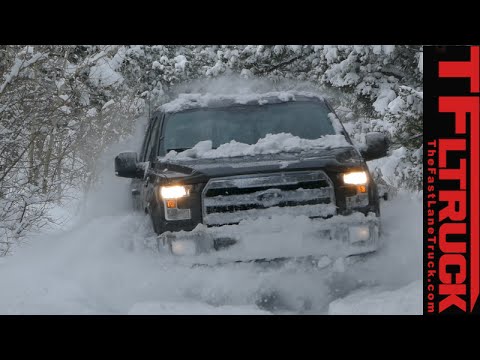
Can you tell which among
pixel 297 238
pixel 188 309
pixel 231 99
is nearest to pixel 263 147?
pixel 231 99

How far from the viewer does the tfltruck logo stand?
439 centimetres

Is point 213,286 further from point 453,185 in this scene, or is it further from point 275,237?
point 453,185

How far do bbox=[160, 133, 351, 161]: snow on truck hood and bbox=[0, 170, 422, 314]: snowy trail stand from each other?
0.69 m

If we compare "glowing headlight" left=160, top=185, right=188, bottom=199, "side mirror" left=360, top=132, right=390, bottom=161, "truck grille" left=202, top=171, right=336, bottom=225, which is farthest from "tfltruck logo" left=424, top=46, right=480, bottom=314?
"glowing headlight" left=160, top=185, right=188, bottom=199

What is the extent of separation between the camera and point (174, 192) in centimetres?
460

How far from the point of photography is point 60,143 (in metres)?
10.0

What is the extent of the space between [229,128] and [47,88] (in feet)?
13.1

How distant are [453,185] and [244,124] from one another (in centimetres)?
182

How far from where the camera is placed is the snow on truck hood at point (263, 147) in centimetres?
505

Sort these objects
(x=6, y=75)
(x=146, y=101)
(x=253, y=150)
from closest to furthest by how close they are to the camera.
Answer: (x=253, y=150), (x=6, y=75), (x=146, y=101)

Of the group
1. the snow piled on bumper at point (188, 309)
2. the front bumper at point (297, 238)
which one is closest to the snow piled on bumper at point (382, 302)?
the front bumper at point (297, 238)
